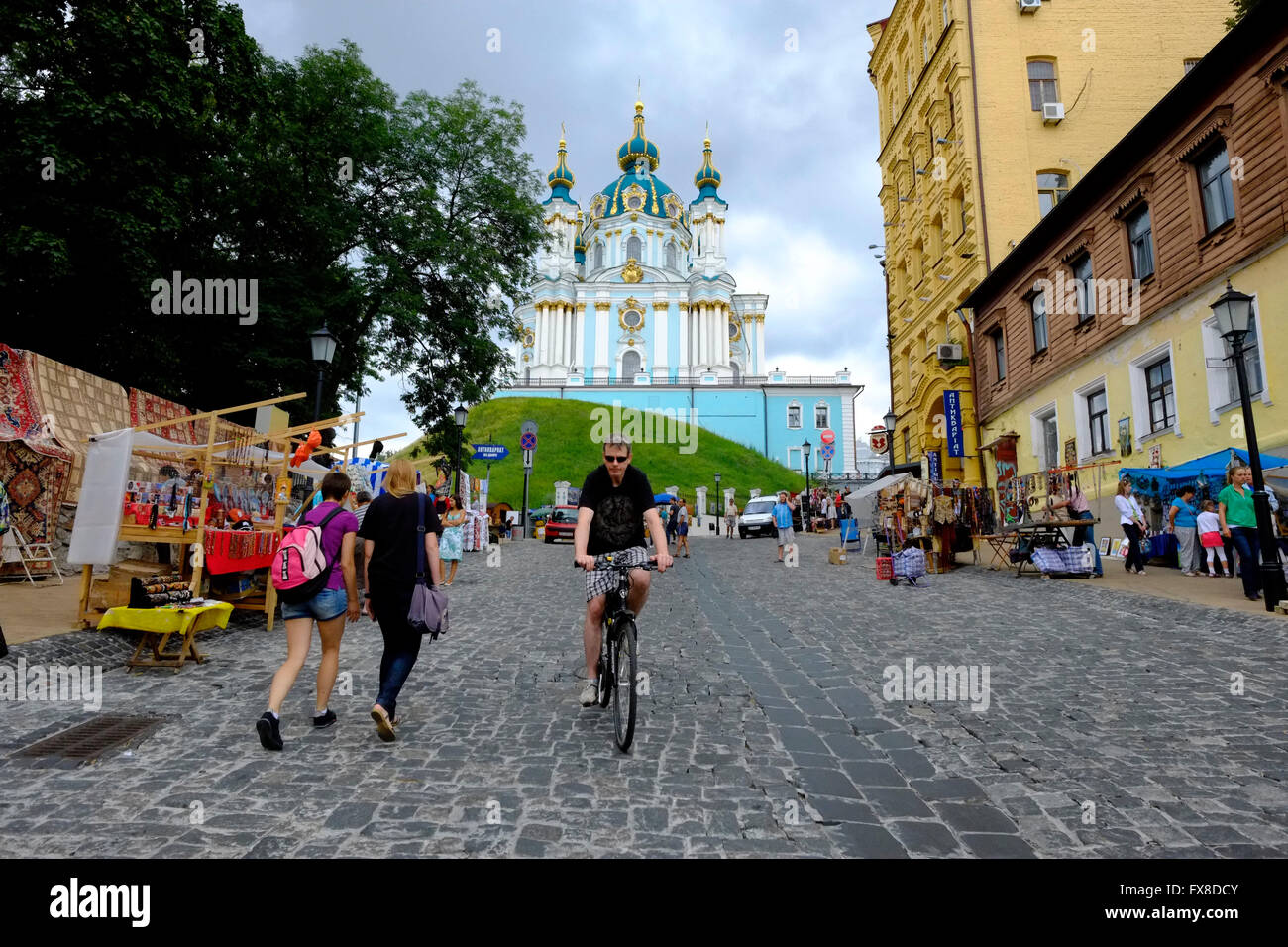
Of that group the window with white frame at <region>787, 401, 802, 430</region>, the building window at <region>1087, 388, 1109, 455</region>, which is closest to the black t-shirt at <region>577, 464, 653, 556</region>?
the building window at <region>1087, 388, 1109, 455</region>

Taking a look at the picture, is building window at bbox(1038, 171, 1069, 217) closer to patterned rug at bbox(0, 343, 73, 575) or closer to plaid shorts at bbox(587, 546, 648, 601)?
plaid shorts at bbox(587, 546, 648, 601)

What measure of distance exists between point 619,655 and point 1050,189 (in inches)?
1035

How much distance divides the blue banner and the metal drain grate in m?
23.8

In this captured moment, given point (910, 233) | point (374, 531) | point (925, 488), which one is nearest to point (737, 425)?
point (910, 233)

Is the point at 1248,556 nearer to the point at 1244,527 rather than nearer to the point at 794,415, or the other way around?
the point at 1244,527

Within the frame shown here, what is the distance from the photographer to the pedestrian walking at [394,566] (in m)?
4.71

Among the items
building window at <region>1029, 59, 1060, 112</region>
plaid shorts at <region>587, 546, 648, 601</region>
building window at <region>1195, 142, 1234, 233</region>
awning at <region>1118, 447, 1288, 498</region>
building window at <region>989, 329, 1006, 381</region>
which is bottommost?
plaid shorts at <region>587, 546, 648, 601</region>

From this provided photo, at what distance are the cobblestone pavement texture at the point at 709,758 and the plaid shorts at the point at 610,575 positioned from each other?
0.95 m

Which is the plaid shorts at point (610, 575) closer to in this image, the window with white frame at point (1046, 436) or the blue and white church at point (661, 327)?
the window with white frame at point (1046, 436)

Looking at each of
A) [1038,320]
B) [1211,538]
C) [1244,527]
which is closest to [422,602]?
[1244,527]

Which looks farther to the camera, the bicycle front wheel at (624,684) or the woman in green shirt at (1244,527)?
the woman in green shirt at (1244,527)

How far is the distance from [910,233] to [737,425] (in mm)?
43698

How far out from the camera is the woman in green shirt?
370 inches

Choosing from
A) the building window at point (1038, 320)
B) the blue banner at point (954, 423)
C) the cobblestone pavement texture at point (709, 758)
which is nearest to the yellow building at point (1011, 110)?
the blue banner at point (954, 423)
